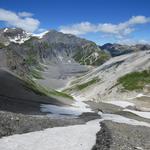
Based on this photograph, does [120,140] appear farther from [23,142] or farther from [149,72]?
[149,72]

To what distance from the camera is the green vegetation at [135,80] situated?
552 feet

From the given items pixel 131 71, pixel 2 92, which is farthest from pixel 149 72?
pixel 2 92

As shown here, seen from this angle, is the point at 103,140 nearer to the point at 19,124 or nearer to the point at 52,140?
the point at 52,140

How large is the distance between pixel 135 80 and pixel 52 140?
14035 cm

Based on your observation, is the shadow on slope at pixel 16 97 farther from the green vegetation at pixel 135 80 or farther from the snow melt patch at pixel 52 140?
the green vegetation at pixel 135 80

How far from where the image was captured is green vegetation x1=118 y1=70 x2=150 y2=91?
552 ft

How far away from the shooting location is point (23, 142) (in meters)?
39.3

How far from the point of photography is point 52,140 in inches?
1645

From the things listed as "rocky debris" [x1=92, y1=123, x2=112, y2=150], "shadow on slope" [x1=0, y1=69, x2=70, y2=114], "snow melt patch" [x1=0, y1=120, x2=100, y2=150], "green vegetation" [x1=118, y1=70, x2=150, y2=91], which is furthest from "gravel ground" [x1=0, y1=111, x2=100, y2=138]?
"green vegetation" [x1=118, y1=70, x2=150, y2=91]

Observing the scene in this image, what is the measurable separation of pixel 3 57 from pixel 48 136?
119m

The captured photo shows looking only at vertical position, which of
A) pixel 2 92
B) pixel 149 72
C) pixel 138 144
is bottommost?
pixel 138 144

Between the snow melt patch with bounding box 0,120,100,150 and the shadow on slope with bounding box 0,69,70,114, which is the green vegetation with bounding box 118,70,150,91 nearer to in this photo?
the shadow on slope with bounding box 0,69,70,114

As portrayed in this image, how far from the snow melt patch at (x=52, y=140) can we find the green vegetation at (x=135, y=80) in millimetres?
121311

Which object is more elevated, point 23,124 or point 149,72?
point 149,72
